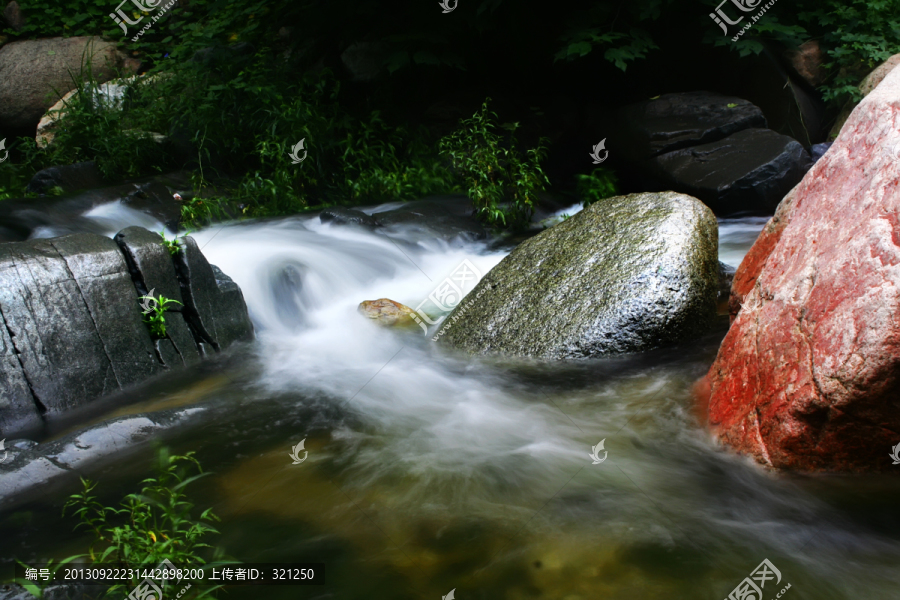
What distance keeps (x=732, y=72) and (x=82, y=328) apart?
10.3 meters

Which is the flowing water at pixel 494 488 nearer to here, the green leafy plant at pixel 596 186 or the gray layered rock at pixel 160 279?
the gray layered rock at pixel 160 279

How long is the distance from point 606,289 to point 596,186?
4.74 metres

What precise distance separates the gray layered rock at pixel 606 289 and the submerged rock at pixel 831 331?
0.98m

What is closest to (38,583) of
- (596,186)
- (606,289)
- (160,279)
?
(160,279)

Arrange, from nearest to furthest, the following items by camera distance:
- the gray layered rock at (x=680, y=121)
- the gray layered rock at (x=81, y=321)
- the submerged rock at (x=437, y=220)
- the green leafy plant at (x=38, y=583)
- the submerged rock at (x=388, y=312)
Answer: the green leafy plant at (x=38, y=583) < the gray layered rock at (x=81, y=321) < the submerged rock at (x=388, y=312) < the submerged rock at (x=437, y=220) < the gray layered rock at (x=680, y=121)

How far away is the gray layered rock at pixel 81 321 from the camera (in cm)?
386

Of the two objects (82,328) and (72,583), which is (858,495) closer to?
(72,583)

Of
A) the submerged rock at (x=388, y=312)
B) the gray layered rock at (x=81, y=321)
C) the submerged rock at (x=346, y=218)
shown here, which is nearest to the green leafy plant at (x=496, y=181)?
the submerged rock at (x=346, y=218)

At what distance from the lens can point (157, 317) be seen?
451cm

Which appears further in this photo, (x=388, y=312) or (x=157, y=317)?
(x=388, y=312)

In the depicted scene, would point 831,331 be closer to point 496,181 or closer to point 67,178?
point 496,181

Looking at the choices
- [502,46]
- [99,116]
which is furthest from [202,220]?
[502,46]

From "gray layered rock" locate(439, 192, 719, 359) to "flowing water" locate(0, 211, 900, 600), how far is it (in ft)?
0.58

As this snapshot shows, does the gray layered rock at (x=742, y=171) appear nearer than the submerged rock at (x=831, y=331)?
A: No
